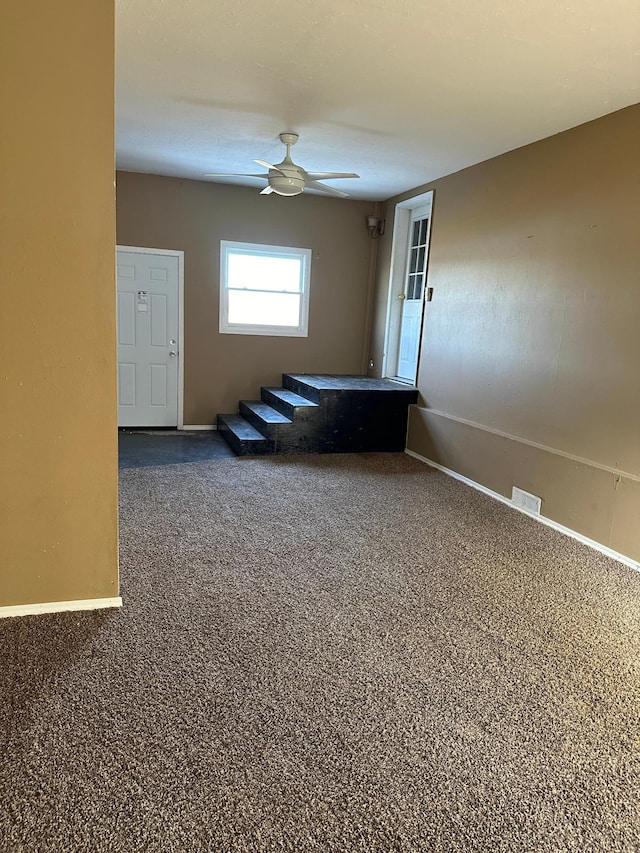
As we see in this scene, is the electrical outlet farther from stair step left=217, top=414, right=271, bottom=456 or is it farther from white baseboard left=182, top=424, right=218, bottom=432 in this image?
white baseboard left=182, top=424, right=218, bottom=432

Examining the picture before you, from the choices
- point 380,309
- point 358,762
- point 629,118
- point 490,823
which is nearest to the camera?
point 490,823

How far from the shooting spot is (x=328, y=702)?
6.46 feet

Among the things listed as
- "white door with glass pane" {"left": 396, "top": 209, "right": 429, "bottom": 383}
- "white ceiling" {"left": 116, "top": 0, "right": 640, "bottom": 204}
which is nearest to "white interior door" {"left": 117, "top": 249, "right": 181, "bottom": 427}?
"white ceiling" {"left": 116, "top": 0, "right": 640, "bottom": 204}

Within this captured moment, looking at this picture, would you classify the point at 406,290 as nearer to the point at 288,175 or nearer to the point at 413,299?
the point at 413,299

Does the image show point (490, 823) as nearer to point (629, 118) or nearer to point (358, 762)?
point (358, 762)

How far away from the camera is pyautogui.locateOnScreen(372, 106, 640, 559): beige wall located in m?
3.39

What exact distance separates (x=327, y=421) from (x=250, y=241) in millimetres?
2353

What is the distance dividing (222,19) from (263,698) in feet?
9.90

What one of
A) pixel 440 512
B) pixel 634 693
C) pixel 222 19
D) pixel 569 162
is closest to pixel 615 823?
pixel 634 693

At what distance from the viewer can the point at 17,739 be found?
1.72 metres

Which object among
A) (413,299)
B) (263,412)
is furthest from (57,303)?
(413,299)

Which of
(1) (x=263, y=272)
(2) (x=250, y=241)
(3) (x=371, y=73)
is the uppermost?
(3) (x=371, y=73)

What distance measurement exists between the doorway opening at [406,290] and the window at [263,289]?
1031 millimetres

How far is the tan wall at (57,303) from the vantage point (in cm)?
208
